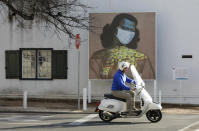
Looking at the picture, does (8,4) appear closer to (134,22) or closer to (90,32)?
(90,32)

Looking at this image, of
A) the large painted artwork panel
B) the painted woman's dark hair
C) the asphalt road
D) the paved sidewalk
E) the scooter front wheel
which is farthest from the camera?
the painted woman's dark hair

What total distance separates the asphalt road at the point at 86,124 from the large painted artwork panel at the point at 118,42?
16.2 ft

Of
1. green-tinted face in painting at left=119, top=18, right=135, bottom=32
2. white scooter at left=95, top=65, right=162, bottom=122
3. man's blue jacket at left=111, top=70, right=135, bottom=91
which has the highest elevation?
green-tinted face in painting at left=119, top=18, right=135, bottom=32

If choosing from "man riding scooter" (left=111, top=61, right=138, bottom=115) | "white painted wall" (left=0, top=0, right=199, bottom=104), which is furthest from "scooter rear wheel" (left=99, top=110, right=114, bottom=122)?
"white painted wall" (left=0, top=0, right=199, bottom=104)

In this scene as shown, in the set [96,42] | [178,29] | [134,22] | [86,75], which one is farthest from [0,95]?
[178,29]

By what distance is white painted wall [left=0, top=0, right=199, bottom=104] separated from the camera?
61.0 ft

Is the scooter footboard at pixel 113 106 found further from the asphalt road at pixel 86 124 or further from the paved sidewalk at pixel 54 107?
the paved sidewalk at pixel 54 107

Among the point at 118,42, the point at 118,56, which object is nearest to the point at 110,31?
the point at 118,42

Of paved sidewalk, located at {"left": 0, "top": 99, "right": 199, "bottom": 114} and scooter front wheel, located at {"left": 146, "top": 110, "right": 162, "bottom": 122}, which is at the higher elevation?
scooter front wheel, located at {"left": 146, "top": 110, "right": 162, "bottom": 122}

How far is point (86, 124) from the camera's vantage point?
11.8 metres

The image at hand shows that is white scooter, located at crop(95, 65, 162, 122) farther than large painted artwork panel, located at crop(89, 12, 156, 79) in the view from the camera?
No

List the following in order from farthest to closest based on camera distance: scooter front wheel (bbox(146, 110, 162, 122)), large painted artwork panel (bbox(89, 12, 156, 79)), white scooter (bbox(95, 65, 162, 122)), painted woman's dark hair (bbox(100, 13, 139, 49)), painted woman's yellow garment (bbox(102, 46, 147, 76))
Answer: painted woman's dark hair (bbox(100, 13, 139, 49)) < painted woman's yellow garment (bbox(102, 46, 147, 76)) < large painted artwork panel (bbox(89, 12, 156, 79)) < scooter front wheel (bbox(146, 110, 162, 122)) < white scooter (bbox(95, 65, 162, 122))

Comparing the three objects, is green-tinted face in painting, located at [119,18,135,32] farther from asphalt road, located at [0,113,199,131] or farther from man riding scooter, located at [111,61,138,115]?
man riding scooter, located at [111,61,138,115]

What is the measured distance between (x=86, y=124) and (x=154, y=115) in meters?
1.97
